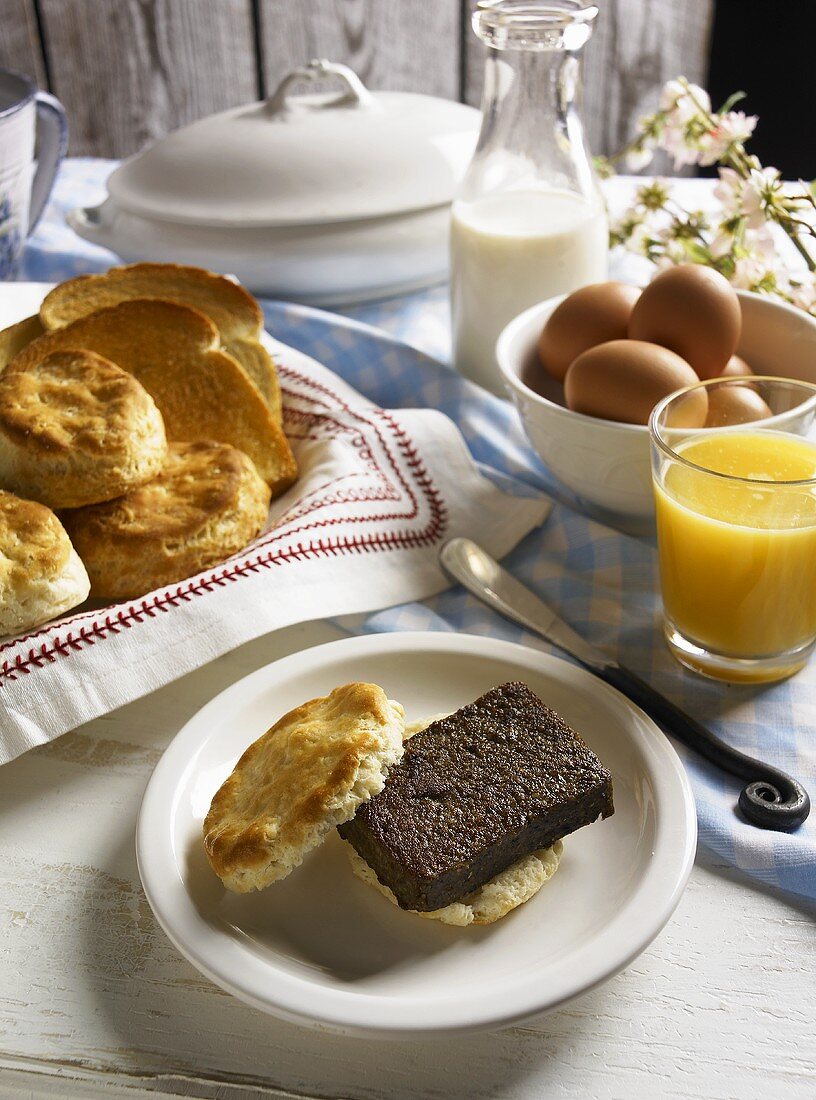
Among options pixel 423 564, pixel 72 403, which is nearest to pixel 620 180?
pixel 423 564

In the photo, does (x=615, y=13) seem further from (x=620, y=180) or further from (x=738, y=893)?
(x=738, y=893)

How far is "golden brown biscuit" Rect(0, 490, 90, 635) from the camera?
0.96 meters

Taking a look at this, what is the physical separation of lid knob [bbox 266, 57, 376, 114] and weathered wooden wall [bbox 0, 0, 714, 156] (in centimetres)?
143

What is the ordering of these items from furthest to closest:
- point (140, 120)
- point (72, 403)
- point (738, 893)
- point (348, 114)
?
point (140, 120) < point (348, 114) < point (72, 403) < point (738, 893)

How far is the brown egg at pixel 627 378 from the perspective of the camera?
1.12 meters

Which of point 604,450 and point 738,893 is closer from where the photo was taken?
point 738,893

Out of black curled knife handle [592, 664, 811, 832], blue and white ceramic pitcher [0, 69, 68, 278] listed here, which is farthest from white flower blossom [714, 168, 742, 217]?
blue and white ceramic pitcher [0, 69, 68, 278]

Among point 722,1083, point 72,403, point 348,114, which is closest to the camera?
point 722,1083

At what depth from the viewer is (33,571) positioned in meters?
0.96

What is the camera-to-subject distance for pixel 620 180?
2.21m

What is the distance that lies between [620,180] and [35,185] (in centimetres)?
113

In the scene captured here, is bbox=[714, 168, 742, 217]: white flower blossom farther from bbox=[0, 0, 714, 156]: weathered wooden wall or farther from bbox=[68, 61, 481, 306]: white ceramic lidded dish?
bbox=[0, 0, 714, 156]: weathered wooden wall

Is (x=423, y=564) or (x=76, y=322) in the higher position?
(x=76, y=322)

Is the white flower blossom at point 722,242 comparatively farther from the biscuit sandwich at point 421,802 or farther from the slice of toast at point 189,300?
the biscuit sandwich at point 421,802
